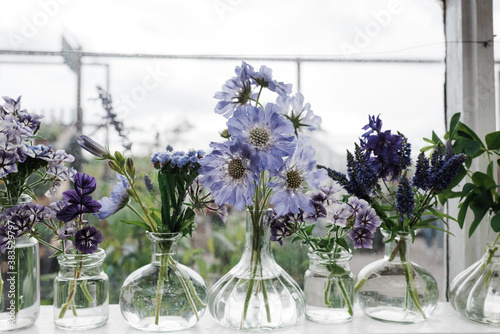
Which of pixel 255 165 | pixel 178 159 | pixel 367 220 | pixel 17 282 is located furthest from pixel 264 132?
pixel 17 282

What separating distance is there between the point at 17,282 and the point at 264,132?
1.99 ft

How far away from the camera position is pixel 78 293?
42.2 inches

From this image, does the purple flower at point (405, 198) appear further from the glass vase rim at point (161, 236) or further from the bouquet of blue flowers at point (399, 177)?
the glass vase rim at point (161, 236)

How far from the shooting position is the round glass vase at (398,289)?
111 centimetres

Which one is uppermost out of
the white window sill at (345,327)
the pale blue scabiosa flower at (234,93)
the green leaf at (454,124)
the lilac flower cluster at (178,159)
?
the pale blue scabiosa flower at (234,93)

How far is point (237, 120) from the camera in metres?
0.99

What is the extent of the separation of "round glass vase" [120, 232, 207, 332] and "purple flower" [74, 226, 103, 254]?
0.11 metres

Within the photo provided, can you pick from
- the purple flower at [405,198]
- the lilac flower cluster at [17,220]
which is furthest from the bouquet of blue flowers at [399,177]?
the lilac flower cluster at [17,220]

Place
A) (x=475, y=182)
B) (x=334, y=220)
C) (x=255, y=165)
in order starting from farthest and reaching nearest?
(x=475, y=182) < (x=334, y=220) < (x=255, y=165)

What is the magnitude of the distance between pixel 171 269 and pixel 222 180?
0.24 metres

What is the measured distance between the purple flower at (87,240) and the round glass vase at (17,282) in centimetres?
13

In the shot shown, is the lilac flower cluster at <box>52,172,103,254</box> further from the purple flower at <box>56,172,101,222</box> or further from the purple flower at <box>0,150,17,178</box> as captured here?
the purple flower at <box>0,150,17,178</box>

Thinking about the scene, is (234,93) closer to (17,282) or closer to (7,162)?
(7,162)

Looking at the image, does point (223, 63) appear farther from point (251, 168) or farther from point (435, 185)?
point (435, 185)
